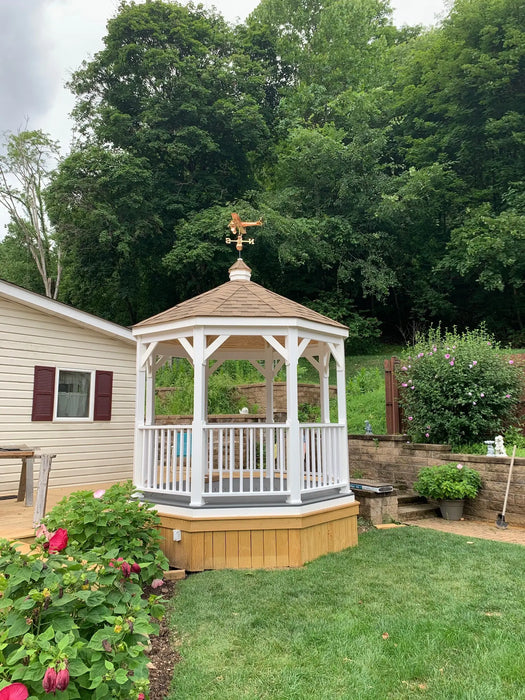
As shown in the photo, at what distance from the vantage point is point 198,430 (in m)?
4.99

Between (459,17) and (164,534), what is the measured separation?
1823 cm

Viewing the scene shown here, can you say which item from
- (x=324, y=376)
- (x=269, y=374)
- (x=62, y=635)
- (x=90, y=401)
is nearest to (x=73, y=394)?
(x=90, y=401)

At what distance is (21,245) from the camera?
936 inches

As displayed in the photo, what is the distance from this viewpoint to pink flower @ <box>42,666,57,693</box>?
5.45 ft

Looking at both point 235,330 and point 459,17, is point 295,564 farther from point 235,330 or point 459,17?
point 459,17

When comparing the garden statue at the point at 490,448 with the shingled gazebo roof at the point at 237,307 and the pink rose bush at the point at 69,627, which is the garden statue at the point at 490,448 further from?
the pink rose bush at the point at 69,627

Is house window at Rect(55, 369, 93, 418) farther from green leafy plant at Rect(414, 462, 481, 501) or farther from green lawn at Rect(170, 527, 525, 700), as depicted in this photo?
green leafy plant at Rect(414, 462, 481, 501)

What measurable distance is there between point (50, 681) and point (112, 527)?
2349 millimetres

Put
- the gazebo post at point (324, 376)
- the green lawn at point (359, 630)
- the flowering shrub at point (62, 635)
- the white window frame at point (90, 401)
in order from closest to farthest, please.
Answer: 1. the flowering shrub at point (62, 635)
2. the green lawn at point (359, 630)
3. the gazebo post at point (324, 376)
4. the white window frame at point (90, 401)

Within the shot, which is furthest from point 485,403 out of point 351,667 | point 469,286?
point 469,286

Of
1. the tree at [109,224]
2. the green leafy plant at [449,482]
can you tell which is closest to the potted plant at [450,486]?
the green leafy plant at [449,482]

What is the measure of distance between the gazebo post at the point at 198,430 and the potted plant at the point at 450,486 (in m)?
3.78

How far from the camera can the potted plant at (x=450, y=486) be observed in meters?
A: 6.81

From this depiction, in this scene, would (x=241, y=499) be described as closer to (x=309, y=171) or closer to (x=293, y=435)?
(x=293, y=435)
